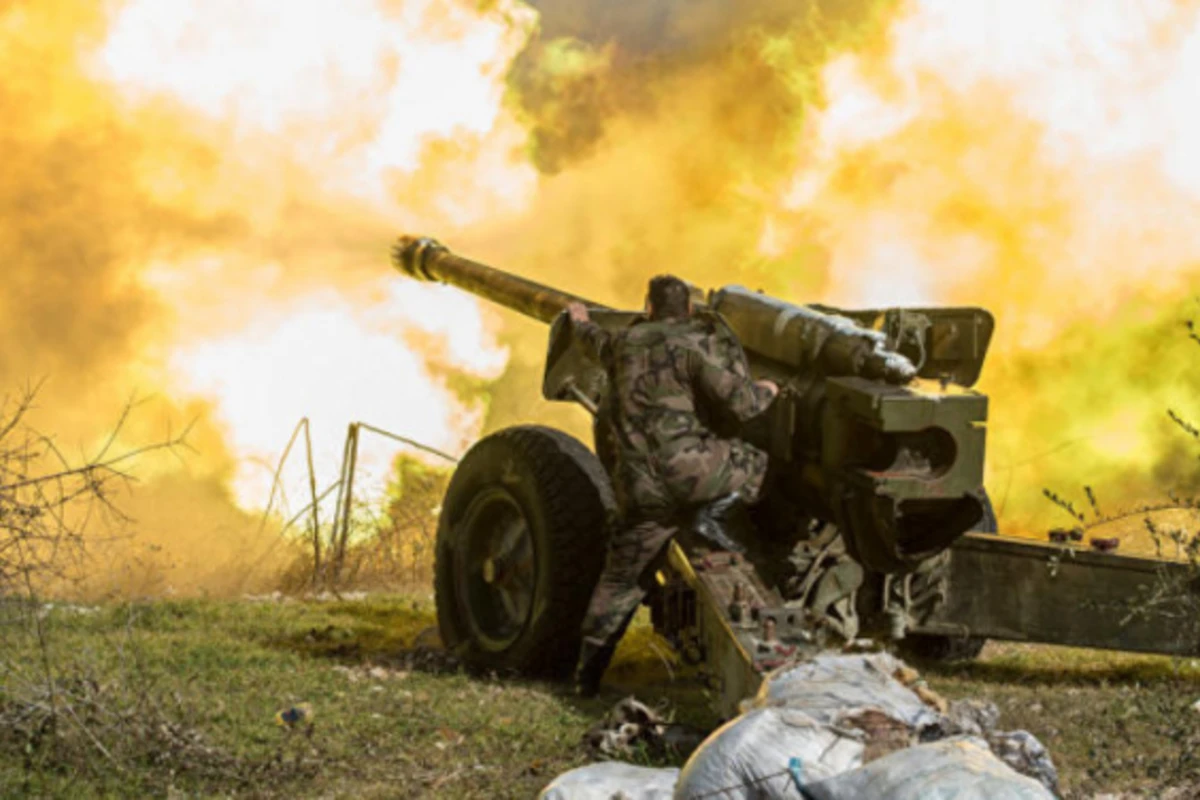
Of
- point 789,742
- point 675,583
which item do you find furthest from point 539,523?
point 789,742

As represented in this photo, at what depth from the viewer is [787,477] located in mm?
8367

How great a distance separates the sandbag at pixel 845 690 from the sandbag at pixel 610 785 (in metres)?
0.46

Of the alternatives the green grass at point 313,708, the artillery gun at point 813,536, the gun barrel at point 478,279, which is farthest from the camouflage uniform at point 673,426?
the gun barrel at point 478,279

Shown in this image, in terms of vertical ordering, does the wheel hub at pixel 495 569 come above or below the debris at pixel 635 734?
above

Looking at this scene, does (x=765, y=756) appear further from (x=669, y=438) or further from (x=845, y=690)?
(x=669, y=438)

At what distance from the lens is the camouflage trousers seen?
26.7ft

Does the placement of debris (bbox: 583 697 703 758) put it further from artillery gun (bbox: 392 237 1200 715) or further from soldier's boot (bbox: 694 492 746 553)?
soldier's boot (bbox: 694 492 746 553)

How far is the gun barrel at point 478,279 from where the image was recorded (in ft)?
33.4

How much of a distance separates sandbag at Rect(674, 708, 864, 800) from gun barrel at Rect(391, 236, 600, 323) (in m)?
4.00

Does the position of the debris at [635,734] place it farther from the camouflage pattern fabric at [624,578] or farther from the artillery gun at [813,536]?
the camouflage pattern fabric at [624,578]

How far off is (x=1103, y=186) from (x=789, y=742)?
8.82 m

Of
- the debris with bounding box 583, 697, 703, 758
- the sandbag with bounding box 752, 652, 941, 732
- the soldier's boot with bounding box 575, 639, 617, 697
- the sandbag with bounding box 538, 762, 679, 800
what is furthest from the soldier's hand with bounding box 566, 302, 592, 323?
the sandbag with bounding box 538, 762, 679, 800

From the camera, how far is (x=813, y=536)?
8.68 metres

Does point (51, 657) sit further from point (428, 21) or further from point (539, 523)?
point (428, 21)
